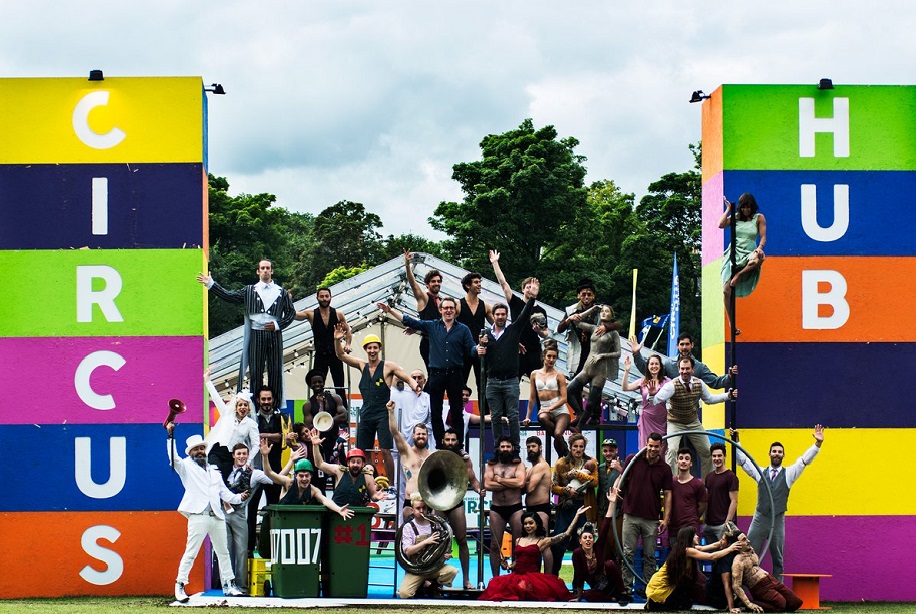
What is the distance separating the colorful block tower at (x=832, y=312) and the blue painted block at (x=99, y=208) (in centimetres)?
590

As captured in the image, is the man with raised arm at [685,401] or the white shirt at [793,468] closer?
the man with raised arm at [685,401]

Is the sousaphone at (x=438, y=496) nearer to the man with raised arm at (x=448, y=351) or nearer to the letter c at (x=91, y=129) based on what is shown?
the man with raised arm at (x=448, y=351)

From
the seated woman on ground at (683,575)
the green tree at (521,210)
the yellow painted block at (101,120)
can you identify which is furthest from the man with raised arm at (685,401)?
the green tree at (521,210)

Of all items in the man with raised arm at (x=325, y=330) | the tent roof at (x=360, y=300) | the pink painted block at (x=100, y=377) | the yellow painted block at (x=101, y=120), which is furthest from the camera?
the tent roof at (x=360, y=300)

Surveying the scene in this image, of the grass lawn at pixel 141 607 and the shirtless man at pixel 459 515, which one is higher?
the shirtless man at pixel 459 515

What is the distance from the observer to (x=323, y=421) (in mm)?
14352

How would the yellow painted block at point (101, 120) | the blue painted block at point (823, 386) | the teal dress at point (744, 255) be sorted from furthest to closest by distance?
the yellow painted block at point (101, 120), the blue painted block at point (823, 386), the teal dress at point (744, 255)

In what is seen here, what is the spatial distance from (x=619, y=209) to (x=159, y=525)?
33.5 m

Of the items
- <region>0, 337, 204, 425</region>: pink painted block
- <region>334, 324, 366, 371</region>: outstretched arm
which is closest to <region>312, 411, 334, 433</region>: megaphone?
<region>334, 324, 366, 371</region>: outstretched arm

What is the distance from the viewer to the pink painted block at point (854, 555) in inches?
555

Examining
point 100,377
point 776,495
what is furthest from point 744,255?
point 100,377

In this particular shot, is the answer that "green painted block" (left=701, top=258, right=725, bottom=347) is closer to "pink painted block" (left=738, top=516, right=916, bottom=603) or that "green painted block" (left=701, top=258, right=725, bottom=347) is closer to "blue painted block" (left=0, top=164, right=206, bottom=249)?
"pink painted block" (left=738, top=516, right=916, bottom=603)

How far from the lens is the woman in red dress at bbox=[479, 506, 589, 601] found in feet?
42.4

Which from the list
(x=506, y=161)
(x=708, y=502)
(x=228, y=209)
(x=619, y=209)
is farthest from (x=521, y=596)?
(x=228, y=209)
